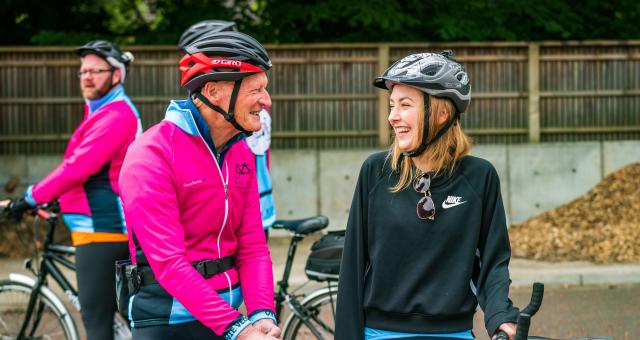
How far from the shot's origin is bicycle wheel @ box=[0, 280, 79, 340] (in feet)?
20.2

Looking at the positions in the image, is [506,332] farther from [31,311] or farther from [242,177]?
[31,311]

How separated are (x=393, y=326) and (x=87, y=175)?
2455 mm

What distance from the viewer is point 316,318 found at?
233 inches

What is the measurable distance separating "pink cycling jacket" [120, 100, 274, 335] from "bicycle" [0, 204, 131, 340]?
105 inches

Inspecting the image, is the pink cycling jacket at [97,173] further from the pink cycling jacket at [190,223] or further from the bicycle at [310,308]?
the pink cycling jacket at [190,223]

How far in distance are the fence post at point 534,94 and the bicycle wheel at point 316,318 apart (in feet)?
26.6

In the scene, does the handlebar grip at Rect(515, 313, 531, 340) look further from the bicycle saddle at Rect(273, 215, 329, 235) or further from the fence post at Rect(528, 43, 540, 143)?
the fence post at Rect(528, 43, 540, 143)

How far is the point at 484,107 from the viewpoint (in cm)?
1355

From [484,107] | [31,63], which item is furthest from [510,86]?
[31,63]

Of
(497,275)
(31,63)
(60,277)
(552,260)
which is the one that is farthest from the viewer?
(31,63)

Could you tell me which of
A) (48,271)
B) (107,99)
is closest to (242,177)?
(107,99)

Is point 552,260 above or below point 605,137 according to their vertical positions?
below

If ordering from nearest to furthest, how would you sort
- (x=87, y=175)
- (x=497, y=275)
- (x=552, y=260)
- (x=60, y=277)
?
(x=497, y=275)
(x=87, y=175)
(x=60, y=277)
(x=552, y=260)

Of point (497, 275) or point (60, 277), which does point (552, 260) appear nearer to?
point (60, 277)
